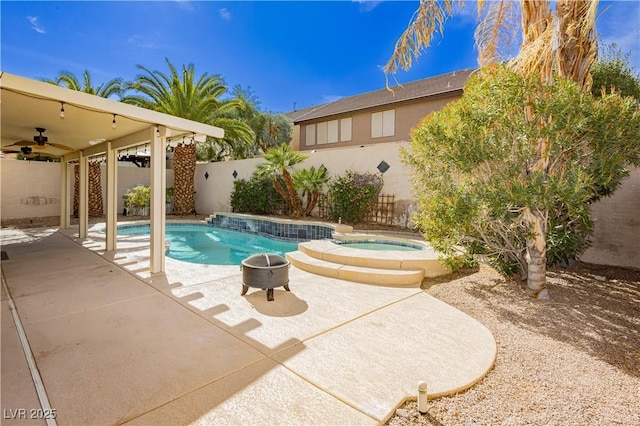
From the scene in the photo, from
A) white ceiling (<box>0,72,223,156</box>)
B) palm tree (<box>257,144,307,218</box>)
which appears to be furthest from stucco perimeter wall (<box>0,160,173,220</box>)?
palm tree (<box>257,144,307,218</box>)

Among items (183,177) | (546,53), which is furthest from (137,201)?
(546,53)

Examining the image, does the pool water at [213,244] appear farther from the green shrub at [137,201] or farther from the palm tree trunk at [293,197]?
the green shrub at [137,201]

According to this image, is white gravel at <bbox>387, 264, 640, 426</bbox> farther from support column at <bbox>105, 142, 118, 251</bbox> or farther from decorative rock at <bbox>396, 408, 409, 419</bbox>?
support column at <bbox>105, 142, 118, 251</bbox>

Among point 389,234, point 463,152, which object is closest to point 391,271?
point 463,152

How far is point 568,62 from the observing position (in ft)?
17.4

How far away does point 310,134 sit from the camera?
71.1 feet

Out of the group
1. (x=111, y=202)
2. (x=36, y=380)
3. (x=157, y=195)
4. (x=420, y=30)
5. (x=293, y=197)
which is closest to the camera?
(x=36, y=380)

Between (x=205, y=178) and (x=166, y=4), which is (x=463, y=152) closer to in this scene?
(x=166, y=4)

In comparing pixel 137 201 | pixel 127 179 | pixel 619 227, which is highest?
pixel 127 179

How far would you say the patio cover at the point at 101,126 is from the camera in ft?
15.2

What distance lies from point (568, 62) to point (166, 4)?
11.2 metres

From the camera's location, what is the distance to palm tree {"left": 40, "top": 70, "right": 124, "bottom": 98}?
43.5 feet

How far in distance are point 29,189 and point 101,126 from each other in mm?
11592

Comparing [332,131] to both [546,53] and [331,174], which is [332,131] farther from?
[546,53]
